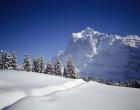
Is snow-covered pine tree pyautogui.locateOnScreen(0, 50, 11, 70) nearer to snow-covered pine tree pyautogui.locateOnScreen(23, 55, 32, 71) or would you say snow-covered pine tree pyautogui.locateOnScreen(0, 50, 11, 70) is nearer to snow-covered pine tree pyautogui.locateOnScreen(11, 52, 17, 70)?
snow-covered pine tree pyautogui.locateOnScreen(11, 52, 17, 70)

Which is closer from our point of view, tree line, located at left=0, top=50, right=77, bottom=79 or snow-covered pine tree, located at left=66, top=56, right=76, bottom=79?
snow-covered pine tree, located at left=66, top=56, right=76, bottom=79

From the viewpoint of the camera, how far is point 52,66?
58.4 m

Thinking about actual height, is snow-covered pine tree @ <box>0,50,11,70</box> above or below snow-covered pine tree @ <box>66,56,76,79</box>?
above

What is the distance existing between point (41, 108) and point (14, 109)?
1.04 m

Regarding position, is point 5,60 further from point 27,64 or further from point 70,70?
point 70,70

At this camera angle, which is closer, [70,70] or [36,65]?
[70,70]

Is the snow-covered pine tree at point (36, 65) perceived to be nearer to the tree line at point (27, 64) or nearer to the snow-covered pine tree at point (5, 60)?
the tree line at point (27, 64)

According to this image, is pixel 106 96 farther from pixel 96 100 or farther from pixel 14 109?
pixel 14 109

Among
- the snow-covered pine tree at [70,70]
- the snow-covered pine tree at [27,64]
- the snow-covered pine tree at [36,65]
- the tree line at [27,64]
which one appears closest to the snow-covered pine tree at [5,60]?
the tree line at [27,64]

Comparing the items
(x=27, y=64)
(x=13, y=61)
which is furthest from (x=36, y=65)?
(x=13, y=61)

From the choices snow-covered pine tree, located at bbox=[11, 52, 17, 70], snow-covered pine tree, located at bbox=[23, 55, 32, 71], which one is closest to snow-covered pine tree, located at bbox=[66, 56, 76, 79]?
snow-covered pine tree, located at bbox=[23, 55, 32, 71]

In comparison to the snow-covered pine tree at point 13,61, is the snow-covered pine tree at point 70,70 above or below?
below

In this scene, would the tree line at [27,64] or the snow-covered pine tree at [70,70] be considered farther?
the tree line at [27,64]

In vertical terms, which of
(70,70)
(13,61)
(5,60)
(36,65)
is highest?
(5,60)
